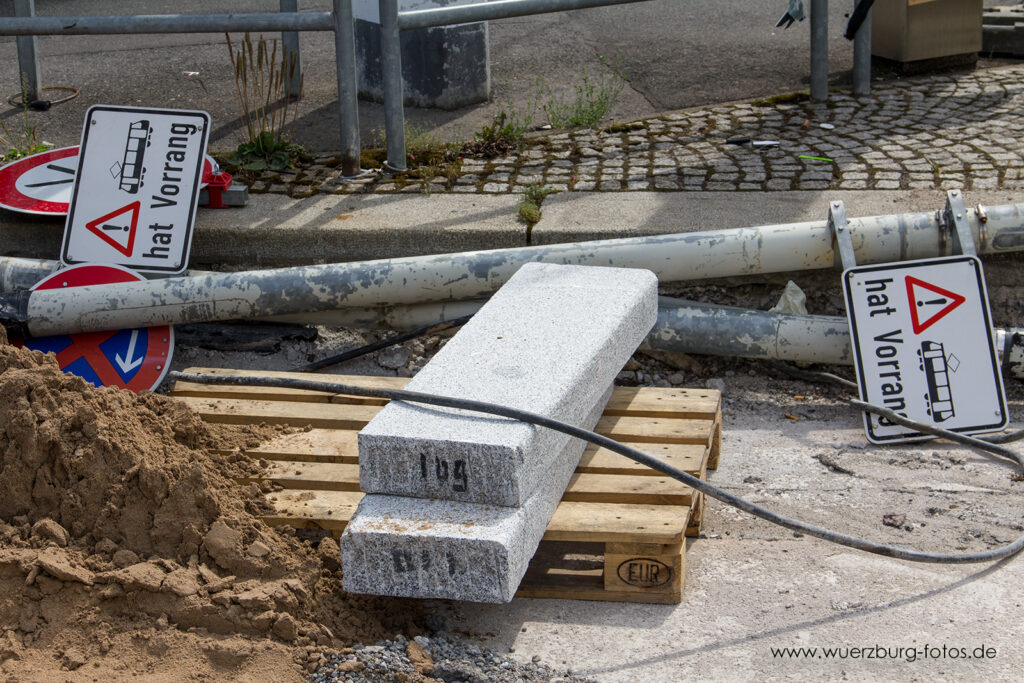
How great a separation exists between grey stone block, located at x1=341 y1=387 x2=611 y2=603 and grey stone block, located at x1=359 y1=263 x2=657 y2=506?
5 centimetres

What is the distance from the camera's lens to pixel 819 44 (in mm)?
6281

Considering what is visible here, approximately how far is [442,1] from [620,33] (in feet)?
6.60

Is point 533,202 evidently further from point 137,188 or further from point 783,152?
point 137,188

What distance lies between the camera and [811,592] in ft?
10.2

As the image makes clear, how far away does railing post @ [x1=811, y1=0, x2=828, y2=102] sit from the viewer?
6254 mm

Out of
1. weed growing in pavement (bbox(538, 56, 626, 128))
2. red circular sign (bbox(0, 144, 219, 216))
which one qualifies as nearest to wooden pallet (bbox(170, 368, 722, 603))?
red circular sign (bbox(0, 144, 219, 216))

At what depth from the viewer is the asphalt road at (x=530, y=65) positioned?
6.47 m

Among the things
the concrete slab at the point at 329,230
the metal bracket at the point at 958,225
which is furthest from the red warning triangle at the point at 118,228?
the metal bracket at the point at 958,225

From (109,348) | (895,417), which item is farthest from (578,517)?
(109,348)

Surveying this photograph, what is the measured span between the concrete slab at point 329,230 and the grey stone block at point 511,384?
102 cm

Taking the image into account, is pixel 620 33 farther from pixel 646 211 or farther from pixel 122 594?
pixel 122 594

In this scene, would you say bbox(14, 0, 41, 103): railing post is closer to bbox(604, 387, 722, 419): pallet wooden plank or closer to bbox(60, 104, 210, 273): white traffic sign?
bbox(60, 104, 210, 273): white traffic sign

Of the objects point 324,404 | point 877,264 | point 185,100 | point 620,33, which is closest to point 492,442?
point 324,404

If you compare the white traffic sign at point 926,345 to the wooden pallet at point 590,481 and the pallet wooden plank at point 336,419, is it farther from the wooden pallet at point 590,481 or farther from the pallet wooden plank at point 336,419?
the pallet wooden plank at point 336,419
